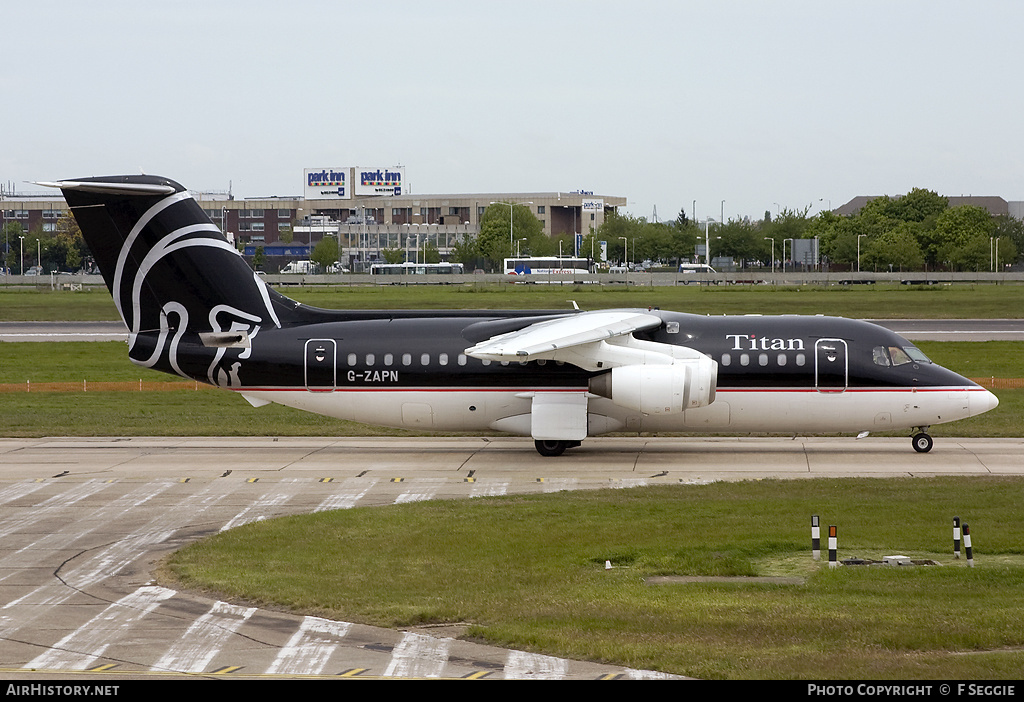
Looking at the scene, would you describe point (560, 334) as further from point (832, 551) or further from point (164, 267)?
point (832, 551)

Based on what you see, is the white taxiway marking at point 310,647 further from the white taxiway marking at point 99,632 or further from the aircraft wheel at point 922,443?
the aircraft wheel at point 922,443

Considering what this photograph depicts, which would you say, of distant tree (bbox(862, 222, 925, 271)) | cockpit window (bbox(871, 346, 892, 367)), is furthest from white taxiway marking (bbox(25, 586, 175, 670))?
distant tree (bbox(862, 222, 925, 271))

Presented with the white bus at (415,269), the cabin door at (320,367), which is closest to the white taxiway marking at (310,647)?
the cabin door at (320,367)

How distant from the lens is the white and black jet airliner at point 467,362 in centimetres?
2817

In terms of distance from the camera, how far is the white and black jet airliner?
2817 centimetres

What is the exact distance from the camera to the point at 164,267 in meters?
28.3

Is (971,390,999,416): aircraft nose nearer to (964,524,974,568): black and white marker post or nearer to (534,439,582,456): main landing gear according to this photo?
(534,439,582,456): main landing gear

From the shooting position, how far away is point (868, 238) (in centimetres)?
16725

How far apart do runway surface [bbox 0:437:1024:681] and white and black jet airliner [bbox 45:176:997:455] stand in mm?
1060

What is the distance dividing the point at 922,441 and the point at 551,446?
9268 millimetres

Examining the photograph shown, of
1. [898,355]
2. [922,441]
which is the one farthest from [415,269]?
[922,441]

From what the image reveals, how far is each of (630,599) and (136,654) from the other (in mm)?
6183

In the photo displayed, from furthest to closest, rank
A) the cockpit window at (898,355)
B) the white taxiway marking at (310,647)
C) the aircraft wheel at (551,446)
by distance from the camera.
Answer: the aircraft wheel at (551,446), the cockpit window at (898,355), the white taxiway marking at (310,647)

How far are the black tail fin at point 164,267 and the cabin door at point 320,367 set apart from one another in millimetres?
1394
